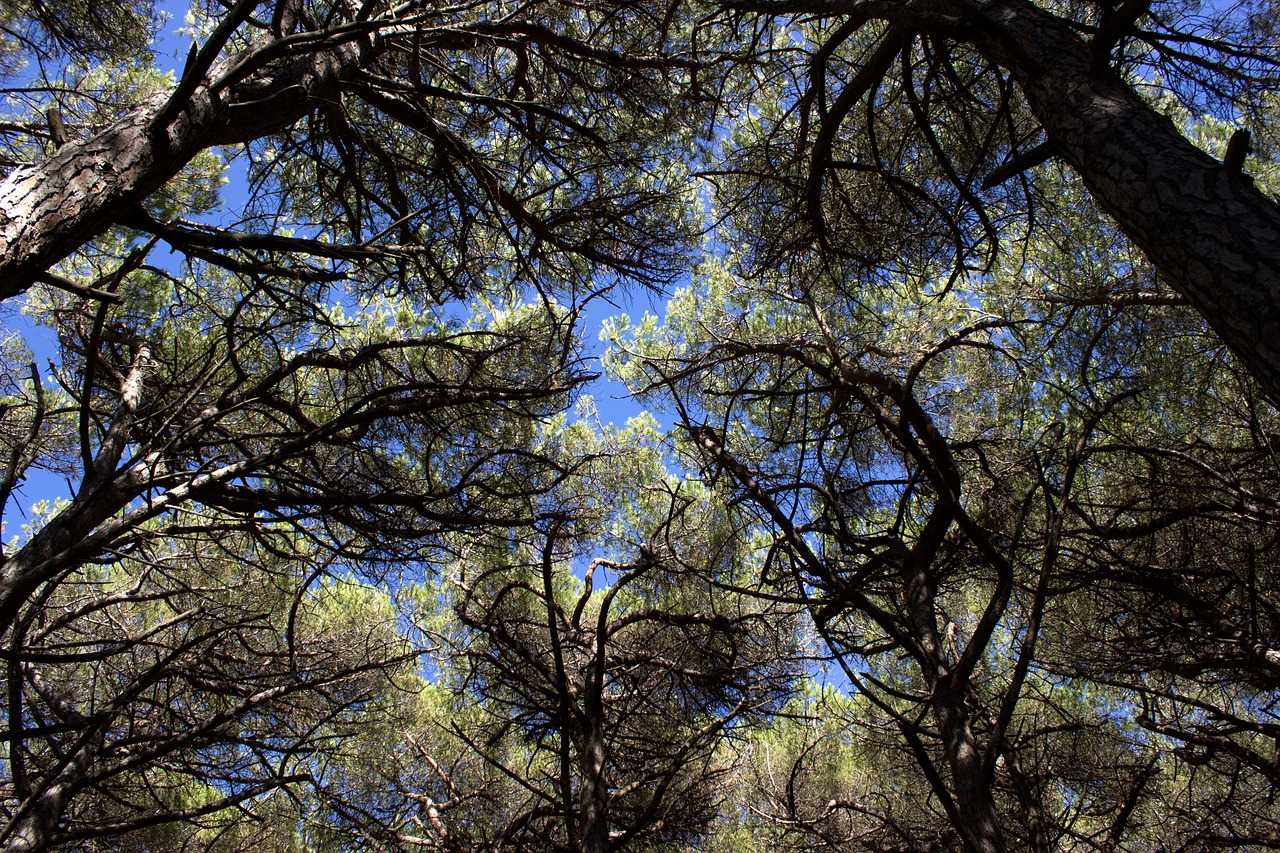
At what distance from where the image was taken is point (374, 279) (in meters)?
4.25

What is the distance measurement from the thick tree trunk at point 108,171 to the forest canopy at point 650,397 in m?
0.01

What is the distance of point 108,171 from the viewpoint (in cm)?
227

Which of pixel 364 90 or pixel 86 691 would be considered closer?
pixel 364 90

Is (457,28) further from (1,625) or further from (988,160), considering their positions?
(988,160)

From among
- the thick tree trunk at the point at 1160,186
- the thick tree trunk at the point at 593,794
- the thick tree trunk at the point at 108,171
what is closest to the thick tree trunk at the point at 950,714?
the thick tree trunk at the point at 1160,186

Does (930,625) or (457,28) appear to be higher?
(457,28)

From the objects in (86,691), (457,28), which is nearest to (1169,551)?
(457,28)

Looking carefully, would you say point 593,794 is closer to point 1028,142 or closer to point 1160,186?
point 1160,186

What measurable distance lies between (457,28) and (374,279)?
150 centimetres

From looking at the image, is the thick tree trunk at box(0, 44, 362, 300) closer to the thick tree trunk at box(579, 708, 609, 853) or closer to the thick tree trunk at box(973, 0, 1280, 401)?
the thick tree trunk at box(579, 708, 609, 853)

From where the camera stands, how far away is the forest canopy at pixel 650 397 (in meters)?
2.21

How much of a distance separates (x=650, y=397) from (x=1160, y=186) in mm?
3813

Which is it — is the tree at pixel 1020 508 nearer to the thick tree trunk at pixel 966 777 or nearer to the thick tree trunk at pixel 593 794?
the thick tree trunk at pixel 966 777

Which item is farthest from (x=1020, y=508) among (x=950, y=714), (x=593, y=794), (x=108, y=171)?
(x=108, y=171)
